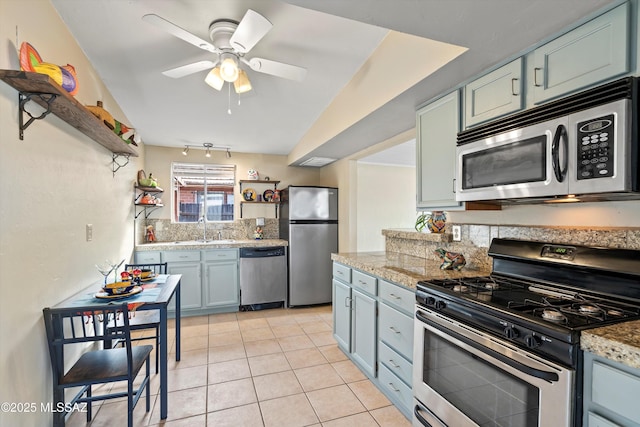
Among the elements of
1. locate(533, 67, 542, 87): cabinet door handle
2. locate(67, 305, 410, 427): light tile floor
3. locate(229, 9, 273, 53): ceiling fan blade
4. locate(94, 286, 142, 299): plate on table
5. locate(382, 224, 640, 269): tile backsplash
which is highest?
locate(229, 9, 273, 53): ceiling fan blade

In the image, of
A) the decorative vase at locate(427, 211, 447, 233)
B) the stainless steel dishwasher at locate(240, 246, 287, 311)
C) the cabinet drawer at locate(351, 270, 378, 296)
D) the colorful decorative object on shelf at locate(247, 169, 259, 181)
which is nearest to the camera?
the cabinet drawer at locate(351, 270, 378, 296)

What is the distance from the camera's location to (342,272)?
282cm

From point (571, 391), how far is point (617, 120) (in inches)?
37.8

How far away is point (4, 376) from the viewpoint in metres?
1.29

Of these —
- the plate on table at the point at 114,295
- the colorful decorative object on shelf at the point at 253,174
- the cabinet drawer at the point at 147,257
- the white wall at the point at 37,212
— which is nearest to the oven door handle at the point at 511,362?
the plate on table at the point at 114,295

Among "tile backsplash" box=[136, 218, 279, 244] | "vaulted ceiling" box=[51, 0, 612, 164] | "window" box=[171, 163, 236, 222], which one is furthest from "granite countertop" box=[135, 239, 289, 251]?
"vaulted ceiling" box=[51, 0, 612, 164]

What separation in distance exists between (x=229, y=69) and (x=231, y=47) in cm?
13

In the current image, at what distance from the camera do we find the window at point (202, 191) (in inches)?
187

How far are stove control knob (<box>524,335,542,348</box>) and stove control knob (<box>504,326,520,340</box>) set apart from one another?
0.04 m

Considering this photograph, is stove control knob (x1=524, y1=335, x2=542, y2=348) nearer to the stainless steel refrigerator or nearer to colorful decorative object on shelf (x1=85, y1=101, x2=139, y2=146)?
colorful decorative object on shelf (x1=85, y1=101, x2=139, y2=146)

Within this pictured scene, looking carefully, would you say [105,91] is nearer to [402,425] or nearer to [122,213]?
[122,213]

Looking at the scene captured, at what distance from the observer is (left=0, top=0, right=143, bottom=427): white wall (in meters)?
1.31

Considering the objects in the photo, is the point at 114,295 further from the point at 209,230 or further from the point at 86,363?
the point at 209,230

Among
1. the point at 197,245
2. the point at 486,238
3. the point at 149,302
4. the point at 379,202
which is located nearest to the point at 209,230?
the point at 197,245
